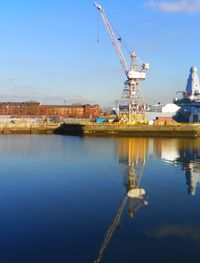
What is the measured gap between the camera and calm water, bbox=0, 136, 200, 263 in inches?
297

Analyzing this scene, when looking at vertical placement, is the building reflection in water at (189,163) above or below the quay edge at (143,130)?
below

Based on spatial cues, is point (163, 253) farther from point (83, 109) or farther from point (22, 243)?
point (83, 109)

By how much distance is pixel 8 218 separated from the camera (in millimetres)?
9789

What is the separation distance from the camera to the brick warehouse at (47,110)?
100056 millimetres

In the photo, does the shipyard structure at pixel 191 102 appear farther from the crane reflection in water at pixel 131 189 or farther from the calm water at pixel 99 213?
the calm water at pixel 99 213

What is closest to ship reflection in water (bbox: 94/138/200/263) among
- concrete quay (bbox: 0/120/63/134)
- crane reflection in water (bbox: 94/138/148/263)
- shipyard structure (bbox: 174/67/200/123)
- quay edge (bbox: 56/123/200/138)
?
crane reflection in water (bbox: 94/138/148/263)

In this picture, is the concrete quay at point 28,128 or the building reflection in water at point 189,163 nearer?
the building reflection in water at point 189,163

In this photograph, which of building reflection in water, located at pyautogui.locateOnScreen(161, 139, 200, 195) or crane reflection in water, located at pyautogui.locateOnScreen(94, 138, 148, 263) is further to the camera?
building reflection in water, located at pyautogui.locateOnScreen(161, 139, 200, 195)

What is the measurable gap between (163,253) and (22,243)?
2.95 metres

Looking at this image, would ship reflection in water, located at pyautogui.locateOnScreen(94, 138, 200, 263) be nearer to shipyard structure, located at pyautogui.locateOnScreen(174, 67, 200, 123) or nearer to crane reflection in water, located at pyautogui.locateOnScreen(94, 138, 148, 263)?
crane reflection in water, located at pyautogui.locateOnScreen(94, 138, 148, 263)

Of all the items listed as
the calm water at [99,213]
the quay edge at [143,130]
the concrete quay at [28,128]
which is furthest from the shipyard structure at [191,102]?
the calm water at [99,213]

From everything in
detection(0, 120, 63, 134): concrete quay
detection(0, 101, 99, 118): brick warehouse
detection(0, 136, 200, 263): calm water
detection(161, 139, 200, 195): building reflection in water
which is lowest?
detection(0, 136, 200, 263): calm water

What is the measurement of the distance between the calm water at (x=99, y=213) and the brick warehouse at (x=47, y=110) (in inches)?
3211

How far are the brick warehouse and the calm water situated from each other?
8157 cm
